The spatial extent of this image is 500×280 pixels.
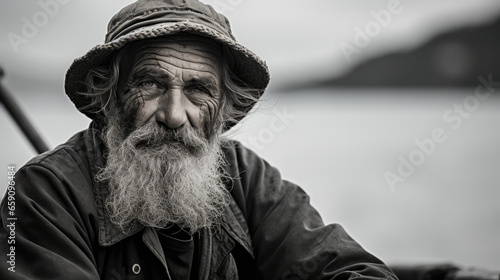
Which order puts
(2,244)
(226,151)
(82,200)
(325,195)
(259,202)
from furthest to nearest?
(325,195)
(226,151)
(259,202)
(82,200)
(2,244)

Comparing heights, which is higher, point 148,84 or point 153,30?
point 153,30

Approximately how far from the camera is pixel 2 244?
8.21 feet

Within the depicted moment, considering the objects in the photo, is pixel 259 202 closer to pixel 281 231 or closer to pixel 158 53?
pixel 281 231

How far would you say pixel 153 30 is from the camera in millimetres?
2869

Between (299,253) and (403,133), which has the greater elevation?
(299,253)

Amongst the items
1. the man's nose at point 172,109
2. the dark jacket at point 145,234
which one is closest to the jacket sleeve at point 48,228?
the dark jacket at point 145,234

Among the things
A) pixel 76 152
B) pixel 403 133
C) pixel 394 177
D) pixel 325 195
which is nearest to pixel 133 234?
pixel 76 152

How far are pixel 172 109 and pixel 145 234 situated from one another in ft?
1.84

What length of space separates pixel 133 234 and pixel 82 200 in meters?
0.27

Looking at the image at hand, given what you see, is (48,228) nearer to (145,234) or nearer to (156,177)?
(145,234)

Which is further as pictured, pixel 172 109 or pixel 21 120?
pixel 21 120

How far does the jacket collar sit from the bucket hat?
0.20m

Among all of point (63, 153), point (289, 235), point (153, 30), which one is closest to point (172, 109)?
point (153, 30)

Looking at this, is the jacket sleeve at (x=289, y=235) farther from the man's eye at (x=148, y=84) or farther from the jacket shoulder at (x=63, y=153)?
the jacket shoulder at (x=63, y=153)
